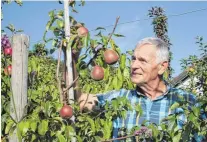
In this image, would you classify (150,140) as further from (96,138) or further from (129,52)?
(129,52)

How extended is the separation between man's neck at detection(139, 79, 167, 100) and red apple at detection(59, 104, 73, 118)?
0.98 m

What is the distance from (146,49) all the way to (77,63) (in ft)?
3.04

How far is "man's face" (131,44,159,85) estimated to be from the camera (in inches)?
113

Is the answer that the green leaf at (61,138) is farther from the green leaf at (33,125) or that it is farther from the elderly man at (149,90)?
the elderly man at (149,90)

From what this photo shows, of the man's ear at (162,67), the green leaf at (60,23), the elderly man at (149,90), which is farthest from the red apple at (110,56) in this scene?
the man's ear at (162,67)

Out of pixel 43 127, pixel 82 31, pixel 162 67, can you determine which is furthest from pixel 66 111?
pixel 162 67

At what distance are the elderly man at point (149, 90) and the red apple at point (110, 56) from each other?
674 mm

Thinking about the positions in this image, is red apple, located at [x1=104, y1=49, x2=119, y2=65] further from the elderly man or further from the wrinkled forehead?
the wrinkled forehead

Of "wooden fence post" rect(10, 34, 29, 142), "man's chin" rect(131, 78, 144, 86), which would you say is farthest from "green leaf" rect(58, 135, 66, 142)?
"man's chin" rect(131, 78, 144, 86)

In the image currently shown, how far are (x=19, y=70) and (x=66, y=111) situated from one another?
16.8 inches

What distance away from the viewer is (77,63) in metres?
2.17

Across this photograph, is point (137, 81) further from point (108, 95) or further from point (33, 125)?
point (33, 125)


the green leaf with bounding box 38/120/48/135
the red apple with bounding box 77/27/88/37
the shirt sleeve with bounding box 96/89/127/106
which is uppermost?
the red apple with bounding box 77/27/88/37

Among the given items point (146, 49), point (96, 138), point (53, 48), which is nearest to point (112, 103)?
point (96, 138)
